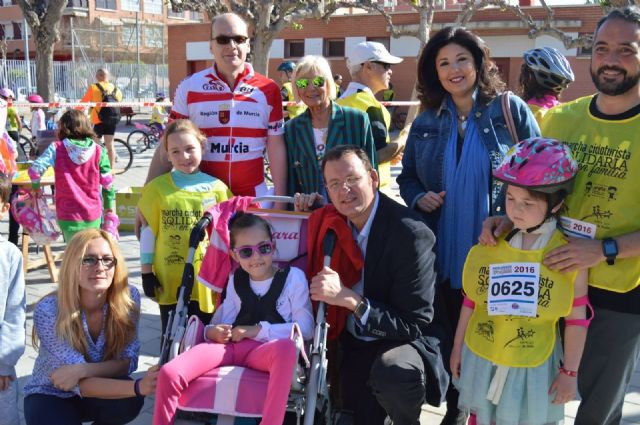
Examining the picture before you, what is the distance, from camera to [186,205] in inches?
158

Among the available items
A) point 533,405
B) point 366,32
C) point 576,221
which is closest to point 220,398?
point 533,405

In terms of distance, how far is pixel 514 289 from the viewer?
9.20 ft

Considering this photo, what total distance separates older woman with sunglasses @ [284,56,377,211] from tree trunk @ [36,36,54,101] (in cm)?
1639

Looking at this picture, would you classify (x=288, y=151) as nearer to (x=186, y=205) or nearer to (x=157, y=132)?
(x=186, y=205)

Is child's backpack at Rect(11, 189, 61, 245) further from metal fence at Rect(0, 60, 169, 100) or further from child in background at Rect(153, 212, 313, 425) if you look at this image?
metal fence at Rect(0, 60, 169, 100)

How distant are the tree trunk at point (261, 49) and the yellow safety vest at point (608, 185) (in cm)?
1363

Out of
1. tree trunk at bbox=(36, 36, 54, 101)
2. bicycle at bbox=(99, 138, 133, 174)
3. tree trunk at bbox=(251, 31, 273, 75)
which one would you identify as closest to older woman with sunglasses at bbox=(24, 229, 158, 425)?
bicycle at bbox=(99, 138, 133, 174)

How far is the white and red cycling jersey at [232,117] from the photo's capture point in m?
4.10

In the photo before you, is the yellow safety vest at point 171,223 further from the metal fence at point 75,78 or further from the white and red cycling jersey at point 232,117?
the metal fence at point 75,78

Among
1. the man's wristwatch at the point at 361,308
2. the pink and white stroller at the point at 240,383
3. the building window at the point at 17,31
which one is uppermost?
the building window at the point at 17,31

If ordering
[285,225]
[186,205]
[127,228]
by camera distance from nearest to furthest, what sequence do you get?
[285,225] → [186,205] → [127,228]

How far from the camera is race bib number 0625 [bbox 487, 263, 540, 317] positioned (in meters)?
2.78

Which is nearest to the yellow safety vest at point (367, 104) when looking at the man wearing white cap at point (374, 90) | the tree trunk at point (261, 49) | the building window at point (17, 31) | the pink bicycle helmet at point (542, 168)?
the man wearing white cap at point (374, 90)

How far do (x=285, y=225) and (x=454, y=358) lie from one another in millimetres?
1220
